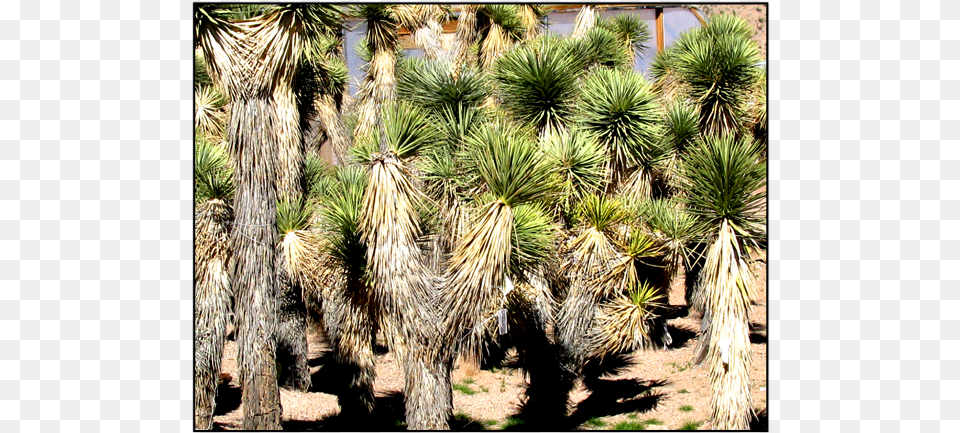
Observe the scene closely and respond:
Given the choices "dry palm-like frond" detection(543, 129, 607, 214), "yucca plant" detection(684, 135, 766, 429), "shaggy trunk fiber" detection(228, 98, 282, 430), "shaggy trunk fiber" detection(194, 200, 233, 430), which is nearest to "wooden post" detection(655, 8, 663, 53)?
"dry palm-like frond" detection(543, 129, 607, 214)

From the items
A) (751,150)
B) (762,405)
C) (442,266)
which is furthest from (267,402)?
(762,405)

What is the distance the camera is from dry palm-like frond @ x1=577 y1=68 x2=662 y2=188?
11984 millimetres

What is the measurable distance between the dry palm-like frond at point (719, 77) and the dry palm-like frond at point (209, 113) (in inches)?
333

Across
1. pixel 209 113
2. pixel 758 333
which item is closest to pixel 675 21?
pixel 758 333

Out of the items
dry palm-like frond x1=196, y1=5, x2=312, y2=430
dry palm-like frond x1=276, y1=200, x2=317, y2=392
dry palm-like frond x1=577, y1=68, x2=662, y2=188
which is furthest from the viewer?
dry palm-like frond x1=577, y1=68, x2=662, y2=188

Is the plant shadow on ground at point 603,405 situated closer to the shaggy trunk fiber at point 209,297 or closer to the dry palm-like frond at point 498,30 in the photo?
the shaggy trunk fiber at point 209,297

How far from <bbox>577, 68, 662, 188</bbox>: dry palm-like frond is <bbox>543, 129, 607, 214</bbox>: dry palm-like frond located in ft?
2.49

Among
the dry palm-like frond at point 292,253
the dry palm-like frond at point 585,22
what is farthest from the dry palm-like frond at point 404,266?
the dry palm-like frond at point 585,22

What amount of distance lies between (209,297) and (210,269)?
0.41 m

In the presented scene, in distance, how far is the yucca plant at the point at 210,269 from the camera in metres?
11.1

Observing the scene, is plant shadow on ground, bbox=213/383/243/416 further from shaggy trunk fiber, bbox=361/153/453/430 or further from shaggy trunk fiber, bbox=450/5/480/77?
shaggy trunk fiber, bbox=450/5/480/77

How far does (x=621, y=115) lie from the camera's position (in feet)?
39.8

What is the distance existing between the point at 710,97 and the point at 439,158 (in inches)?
201

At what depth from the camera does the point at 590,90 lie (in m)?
12.4
